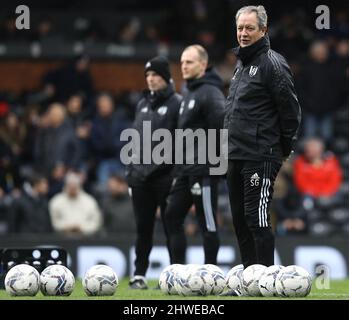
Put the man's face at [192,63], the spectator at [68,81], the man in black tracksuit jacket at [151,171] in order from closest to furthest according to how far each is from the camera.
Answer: the man's face at [192,63] → the man in black tracksuit jacket at [151,171] → the spectator at [68,81]

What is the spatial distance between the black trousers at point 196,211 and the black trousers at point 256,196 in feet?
5.45

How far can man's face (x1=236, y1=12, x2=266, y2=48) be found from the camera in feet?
33.7

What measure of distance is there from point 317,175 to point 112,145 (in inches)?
145

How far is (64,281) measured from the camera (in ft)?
34.2

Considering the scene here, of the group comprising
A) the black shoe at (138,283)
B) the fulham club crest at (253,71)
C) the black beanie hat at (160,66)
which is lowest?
the black shoe at (138,283)

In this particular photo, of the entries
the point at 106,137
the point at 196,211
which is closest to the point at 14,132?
the point at 106,137

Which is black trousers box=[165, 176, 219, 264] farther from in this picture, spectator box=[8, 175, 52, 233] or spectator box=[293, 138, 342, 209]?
spectator box=[293, 138, 342, 209]

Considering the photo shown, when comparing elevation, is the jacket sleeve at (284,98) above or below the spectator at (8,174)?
above

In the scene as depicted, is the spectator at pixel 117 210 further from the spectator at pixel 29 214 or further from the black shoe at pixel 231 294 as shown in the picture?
the black shoe at pixel 231 294

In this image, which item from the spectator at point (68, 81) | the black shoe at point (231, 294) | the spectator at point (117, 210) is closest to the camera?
the black shoe at point (231, 294)

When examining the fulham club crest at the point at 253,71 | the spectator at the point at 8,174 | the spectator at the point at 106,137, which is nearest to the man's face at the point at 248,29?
the fulham club crest at the point at 253,71

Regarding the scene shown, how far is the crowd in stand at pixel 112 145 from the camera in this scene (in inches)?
704

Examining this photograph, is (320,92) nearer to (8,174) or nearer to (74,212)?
(74,212)
